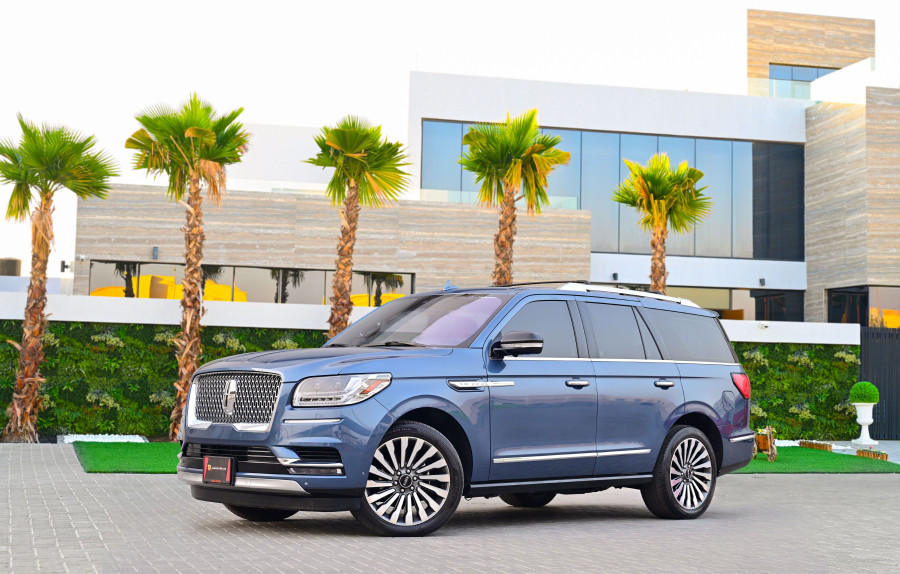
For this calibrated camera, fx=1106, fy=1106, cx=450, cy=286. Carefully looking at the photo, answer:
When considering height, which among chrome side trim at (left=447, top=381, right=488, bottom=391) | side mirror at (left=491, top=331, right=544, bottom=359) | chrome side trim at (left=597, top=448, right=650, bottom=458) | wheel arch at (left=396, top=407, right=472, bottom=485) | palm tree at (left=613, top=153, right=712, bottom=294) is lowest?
chrome side trim at (left=597, top=448, right=650, bottom=458)

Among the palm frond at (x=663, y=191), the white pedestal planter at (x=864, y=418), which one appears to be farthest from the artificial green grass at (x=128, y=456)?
the white pedestal planter at (x=864, y=418)

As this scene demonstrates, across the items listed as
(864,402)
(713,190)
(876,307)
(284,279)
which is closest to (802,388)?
(864,402)

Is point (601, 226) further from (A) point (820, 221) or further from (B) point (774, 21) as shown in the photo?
(B) point (774, 21)

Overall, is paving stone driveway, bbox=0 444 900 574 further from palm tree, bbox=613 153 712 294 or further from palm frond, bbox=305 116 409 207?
palm tree, bbox=613 153 712 294

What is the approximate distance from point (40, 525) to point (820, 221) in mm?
32872

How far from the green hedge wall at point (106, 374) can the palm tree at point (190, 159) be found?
545 millimetres

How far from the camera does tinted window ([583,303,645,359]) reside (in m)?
10.1

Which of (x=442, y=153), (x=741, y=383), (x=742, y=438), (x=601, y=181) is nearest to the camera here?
(x=742, y=438)

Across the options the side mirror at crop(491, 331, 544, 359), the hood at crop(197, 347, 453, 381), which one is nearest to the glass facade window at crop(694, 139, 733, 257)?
the side mirror at crop(491, 331, 544, 359)

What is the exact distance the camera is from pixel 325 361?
8.34m

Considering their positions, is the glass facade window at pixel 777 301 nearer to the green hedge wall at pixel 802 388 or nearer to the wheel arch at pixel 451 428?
the green hedge wall at pixel 802 388

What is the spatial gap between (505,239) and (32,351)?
9.09 meters

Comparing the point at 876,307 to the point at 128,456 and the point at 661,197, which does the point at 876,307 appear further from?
the point at 128,456

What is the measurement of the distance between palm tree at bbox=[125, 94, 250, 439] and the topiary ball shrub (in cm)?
1389
